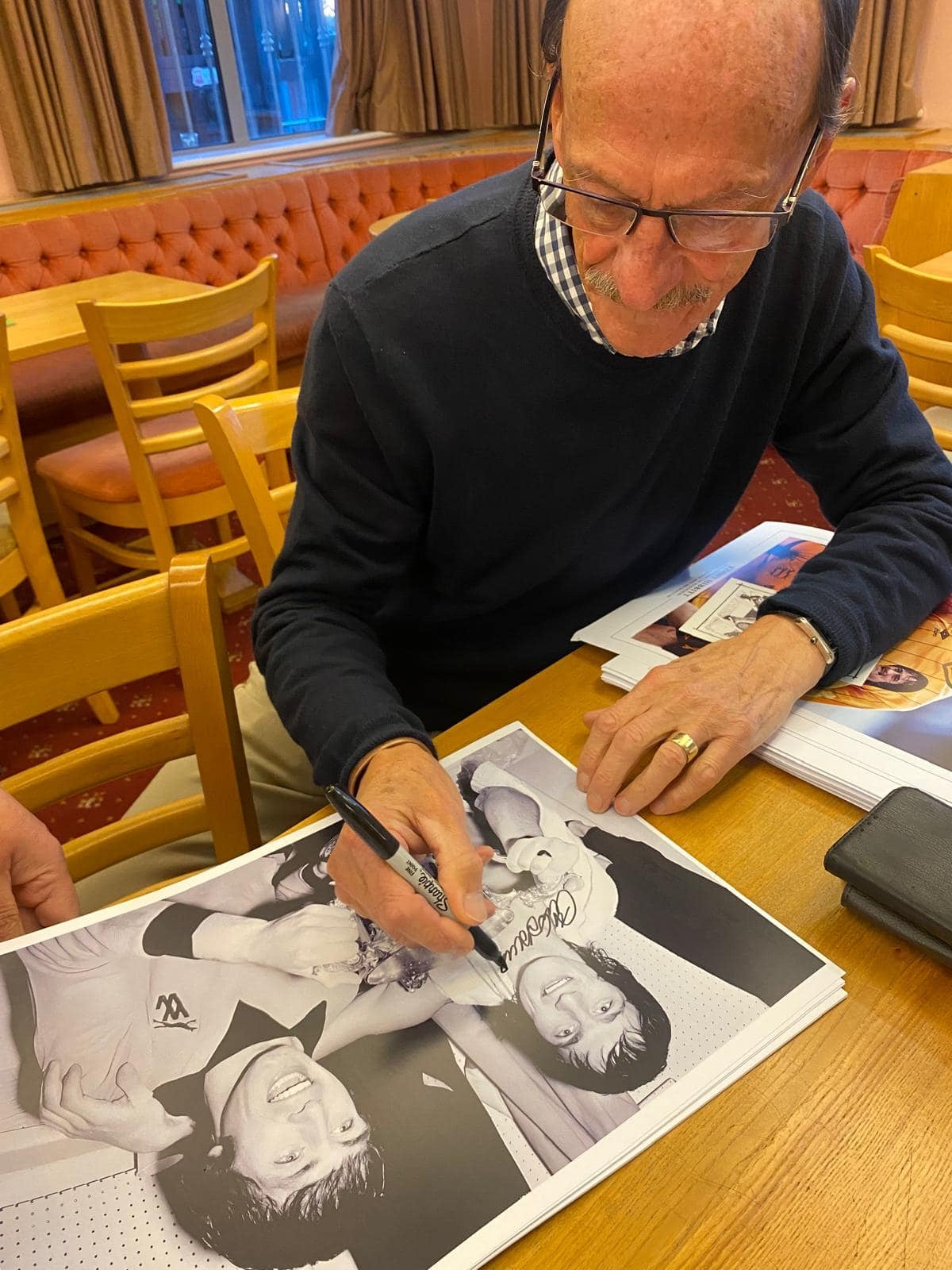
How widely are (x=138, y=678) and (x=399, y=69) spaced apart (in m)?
4.76

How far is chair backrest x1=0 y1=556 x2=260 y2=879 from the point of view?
0.83 meters

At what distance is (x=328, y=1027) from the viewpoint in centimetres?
57

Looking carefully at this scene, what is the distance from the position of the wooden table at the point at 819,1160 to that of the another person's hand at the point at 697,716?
4.9 inches

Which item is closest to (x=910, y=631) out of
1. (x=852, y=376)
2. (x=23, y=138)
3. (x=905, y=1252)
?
(x=852, y=376)

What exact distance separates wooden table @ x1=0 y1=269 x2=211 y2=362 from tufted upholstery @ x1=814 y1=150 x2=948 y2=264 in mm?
2844

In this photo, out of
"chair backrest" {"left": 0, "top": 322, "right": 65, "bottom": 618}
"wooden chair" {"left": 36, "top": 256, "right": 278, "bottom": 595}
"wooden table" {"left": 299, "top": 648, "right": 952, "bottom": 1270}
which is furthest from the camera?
"wooden chair" {"left": 36, "top": 256, "right": 278, "bottom": 595}

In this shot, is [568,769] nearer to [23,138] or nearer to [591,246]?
[591,246]

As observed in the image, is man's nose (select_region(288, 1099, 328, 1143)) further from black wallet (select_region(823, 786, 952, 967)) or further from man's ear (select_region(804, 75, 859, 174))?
man's ear (select_region(804, 75, 859, 174))

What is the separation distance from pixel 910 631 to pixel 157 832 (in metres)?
0.81

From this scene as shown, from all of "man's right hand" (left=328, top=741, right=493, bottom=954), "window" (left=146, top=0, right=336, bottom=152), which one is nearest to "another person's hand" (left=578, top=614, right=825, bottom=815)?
"man's right hand" (left=328, top=741, right=493, bottom=954)

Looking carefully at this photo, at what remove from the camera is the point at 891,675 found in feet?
2.78

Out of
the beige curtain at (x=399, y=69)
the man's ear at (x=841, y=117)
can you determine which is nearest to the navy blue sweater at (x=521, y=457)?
the man's ear at (x=841, y=117)

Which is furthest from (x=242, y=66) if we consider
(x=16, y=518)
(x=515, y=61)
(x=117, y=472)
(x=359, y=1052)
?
(x=359, y=1052)

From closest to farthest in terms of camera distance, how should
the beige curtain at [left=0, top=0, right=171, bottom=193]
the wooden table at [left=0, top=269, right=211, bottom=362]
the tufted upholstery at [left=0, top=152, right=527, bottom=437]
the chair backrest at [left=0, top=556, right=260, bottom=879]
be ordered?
the chair backrest at [left=0, top=556, right=260, bottom=879] < the wooden table at [left=0, top=269, right=211, bottom=362] < the tufted upholstery at [left=0, top=152, right=527, bottom=437] < the beige curtain at [left=0, top=0, right=171, bottom=193]
